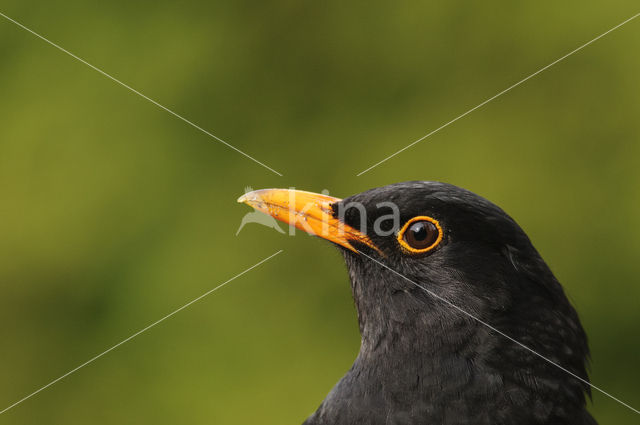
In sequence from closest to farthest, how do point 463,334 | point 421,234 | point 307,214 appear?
point 463,334 → point 421,234 → point 307,214

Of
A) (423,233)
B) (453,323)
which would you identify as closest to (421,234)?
(423,233)

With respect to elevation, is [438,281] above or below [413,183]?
below

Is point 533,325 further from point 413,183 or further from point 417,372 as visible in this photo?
point 413,183

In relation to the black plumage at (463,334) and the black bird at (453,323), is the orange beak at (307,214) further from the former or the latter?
the black plumage at (463,334)

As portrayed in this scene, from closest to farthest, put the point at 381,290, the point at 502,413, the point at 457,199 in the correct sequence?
the point at 502,413
the point at 457,199
the point at 381,290

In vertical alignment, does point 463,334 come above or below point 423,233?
below

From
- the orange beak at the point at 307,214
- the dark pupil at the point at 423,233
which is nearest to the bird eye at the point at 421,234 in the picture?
the dark pupil at the point at 423,233

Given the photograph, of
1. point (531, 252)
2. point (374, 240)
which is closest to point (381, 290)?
point (374, 240)

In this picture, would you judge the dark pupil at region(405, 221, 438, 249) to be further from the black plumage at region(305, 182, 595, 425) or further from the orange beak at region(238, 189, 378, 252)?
the orange beak at region(238, 189, 378, 252)

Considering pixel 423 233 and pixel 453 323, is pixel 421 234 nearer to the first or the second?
pixel 423 233
